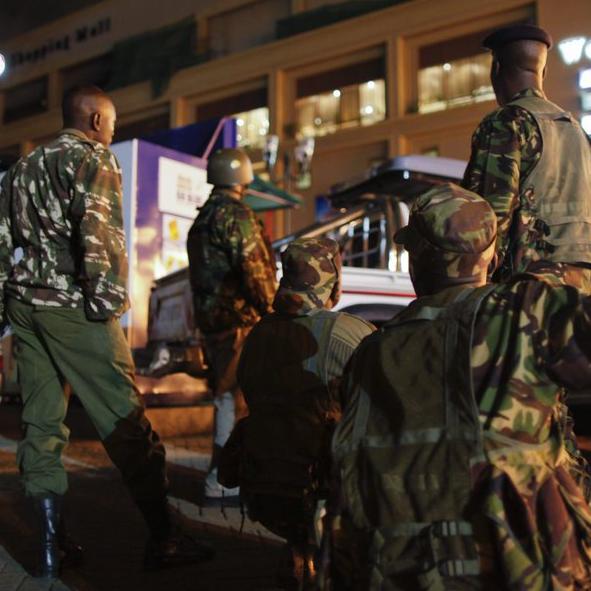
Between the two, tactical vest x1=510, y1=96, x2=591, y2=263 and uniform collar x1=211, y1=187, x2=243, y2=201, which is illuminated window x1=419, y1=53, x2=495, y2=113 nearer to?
uniform collar x1=211, y1=187, x2=243, y2=201

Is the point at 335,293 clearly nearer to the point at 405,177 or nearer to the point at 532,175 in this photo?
the point at 532,175

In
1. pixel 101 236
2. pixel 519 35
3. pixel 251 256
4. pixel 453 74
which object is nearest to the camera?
pixel 519 35

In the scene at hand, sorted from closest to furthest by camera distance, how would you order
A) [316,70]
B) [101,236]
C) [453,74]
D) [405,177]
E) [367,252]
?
[101,236] → [405,177] → [367,252] → [453,74] → [316,70]

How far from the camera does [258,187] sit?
13.5 m

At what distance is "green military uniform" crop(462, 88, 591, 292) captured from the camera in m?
2.93

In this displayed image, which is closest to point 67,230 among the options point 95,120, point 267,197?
point 95,120

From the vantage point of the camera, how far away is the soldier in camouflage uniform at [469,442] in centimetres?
165

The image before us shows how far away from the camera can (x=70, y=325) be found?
3543 millimetres

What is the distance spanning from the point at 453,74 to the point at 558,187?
2169 cm

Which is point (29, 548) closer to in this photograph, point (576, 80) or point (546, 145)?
point (546, 145)

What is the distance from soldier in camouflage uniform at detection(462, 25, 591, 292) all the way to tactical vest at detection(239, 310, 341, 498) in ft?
2.25

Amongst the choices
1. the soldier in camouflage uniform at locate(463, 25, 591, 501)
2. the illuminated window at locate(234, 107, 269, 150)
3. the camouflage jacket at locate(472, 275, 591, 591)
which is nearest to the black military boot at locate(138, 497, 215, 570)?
the soldier in camouflage uniform at locate(463, 25, 591, 501)

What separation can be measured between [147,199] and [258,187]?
13.2 feet

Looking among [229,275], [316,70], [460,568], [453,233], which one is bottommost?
[460,568]
